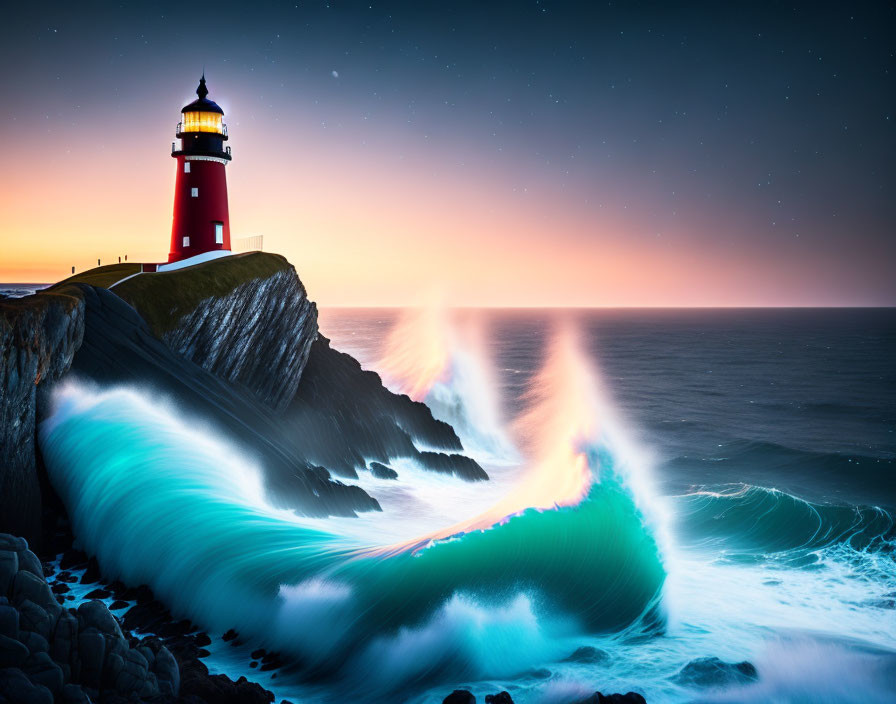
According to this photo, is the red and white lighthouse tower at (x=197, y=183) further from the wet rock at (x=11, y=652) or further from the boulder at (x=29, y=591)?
the wet rock at (x=11, y=652)

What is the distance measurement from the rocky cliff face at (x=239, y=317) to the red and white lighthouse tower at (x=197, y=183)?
3.92m

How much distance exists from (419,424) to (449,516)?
9348 mm

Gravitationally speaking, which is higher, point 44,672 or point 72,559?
point 44,672

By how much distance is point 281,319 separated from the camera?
2552cm

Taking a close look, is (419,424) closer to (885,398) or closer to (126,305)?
(126,305)

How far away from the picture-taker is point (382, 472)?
25.0 meters

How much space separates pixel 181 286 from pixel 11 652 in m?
16.3

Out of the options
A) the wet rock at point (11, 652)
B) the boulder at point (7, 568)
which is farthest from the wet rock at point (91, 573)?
the wet rock at point (11, 652)

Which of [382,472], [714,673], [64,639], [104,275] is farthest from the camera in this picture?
[382,472]

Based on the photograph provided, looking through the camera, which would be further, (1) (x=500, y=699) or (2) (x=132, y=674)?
(1) (x=500, y=699)

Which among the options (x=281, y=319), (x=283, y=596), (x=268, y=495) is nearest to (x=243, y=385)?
(x=281, y=319)

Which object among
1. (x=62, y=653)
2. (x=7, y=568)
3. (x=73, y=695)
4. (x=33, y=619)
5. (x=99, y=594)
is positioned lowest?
(x=99, y=594)

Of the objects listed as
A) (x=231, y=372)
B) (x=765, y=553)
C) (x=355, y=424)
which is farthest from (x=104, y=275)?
(x=765, y=553)

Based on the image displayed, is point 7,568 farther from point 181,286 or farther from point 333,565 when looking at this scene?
point 181,286
